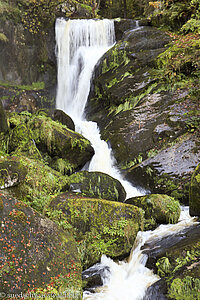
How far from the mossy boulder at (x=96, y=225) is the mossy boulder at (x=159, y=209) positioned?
0.92 m

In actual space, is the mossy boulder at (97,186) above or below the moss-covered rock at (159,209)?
above

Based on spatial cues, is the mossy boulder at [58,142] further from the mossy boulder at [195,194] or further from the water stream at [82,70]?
the mossy boulder at [195,194]

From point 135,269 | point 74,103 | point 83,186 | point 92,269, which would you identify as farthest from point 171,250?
point 74,103

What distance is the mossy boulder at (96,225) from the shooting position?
4918 mm

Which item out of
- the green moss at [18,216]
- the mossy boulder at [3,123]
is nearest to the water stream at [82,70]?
the mossy boulder at [3,123]

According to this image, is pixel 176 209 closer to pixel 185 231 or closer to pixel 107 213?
pixel 185 231

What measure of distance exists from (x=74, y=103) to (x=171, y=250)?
995 centimetres

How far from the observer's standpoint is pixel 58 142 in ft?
27.2

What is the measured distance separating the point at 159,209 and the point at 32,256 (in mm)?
3667

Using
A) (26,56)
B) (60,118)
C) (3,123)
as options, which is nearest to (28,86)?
(26,56)

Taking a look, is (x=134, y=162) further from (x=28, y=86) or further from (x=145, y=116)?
(x=28, y=86)

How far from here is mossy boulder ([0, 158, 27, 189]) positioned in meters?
4.94

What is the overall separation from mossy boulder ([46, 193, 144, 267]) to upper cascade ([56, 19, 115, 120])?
8.51 m

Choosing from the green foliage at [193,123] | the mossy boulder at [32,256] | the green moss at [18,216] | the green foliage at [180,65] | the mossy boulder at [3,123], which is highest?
the green foliage at [180,65]
